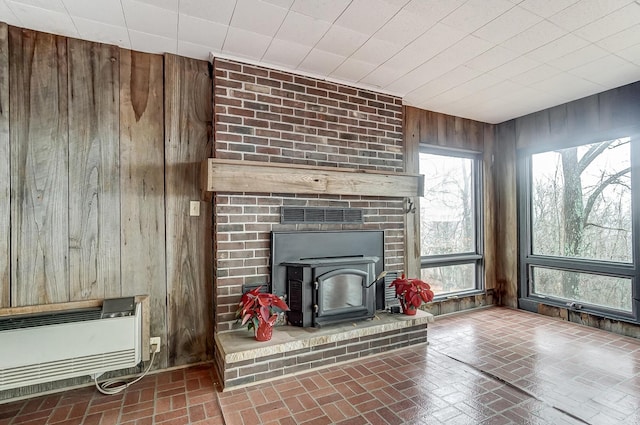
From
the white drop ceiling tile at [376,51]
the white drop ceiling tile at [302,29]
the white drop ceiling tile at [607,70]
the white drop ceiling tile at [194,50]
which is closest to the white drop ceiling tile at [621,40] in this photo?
the white drop ceiling tile at [607,70]

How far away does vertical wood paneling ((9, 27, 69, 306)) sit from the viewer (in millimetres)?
2104

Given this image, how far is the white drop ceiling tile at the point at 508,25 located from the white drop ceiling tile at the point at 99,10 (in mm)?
2388

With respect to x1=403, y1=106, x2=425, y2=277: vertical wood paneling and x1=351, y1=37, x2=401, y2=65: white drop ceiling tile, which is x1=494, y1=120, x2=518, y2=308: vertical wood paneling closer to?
x1=403, y1=106, x2=425, y2=277: vertical wood paneling

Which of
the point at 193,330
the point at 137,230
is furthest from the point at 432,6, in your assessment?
the point at 193,330

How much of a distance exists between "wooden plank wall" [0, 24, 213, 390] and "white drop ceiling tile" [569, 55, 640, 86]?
10.7ft

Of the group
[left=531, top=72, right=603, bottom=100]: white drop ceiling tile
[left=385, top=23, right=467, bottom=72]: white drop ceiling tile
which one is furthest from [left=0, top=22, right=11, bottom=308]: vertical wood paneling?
[left=531, top=72, right=603, bottom=100]: white drop ceiling tile

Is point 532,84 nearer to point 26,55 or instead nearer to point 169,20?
point 169,20

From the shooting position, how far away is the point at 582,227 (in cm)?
352

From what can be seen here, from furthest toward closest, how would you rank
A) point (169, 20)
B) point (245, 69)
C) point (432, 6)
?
point (245, 69) < point (169, 20) < point (432, 6)

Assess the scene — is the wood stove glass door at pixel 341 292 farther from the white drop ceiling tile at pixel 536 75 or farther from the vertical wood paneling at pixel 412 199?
the white drop ceiling tile at pixel 536 75

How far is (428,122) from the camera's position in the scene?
3.80 metres

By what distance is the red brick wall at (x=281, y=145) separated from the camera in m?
2.51

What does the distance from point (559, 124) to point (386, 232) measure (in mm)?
2450

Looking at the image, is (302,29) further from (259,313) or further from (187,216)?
(259,313)
